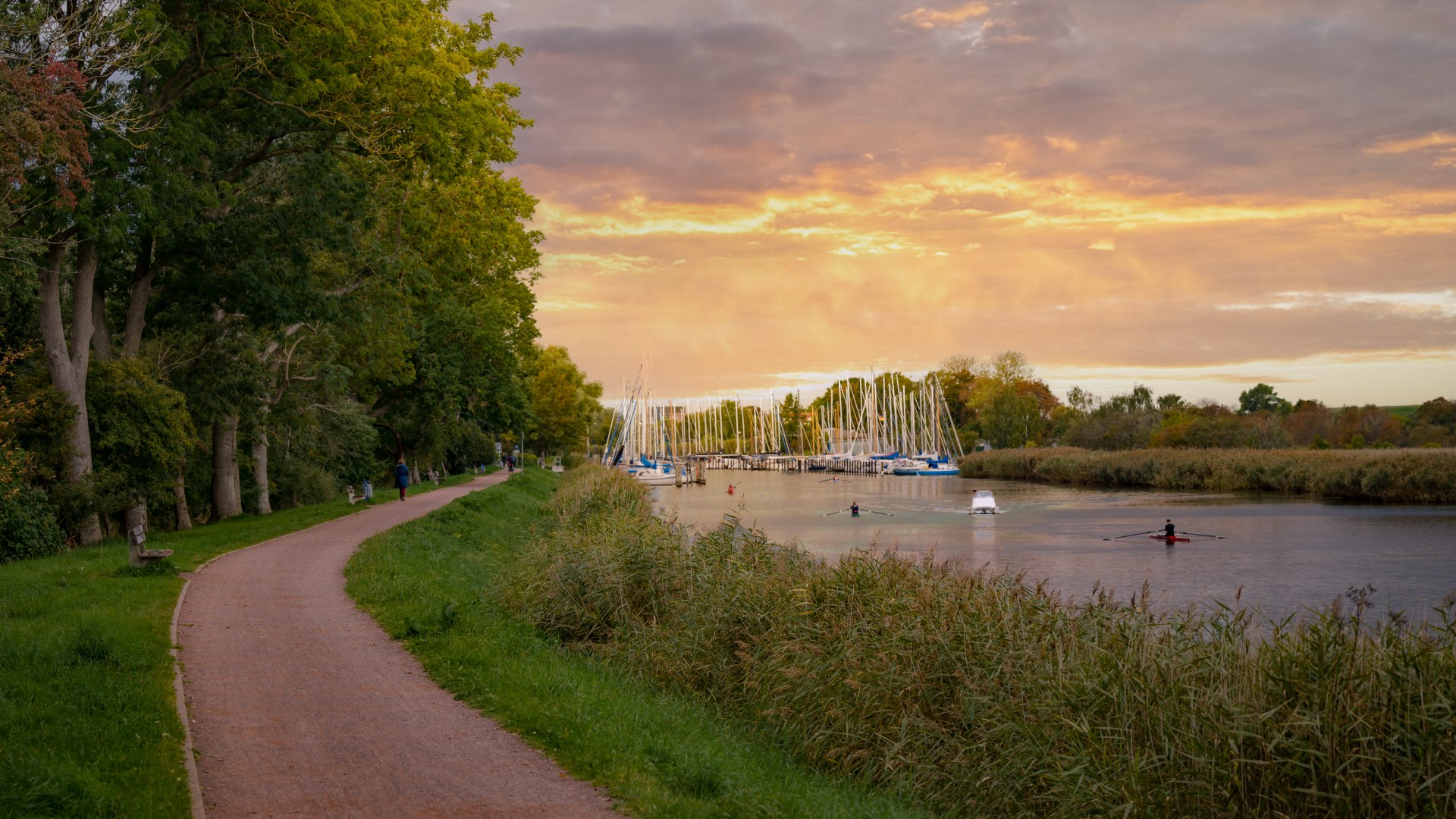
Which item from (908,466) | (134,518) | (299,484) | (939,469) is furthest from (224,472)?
(908,466)

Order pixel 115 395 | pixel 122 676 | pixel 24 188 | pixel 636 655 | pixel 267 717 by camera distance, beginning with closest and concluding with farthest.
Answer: pixel 267 717 < pixel 122 676 < pixel 636 655 < pixel 24 188 < pixel 115 395

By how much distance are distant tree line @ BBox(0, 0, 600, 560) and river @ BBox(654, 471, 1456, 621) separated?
37.8ft

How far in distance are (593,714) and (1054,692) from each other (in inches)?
169

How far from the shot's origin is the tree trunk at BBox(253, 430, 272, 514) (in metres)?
37.1

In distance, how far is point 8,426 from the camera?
2330 centimetres

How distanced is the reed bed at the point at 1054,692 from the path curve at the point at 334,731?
359 centimetres

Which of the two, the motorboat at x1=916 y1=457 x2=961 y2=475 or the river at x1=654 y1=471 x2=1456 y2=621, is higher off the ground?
the motorboat at x1=916 y1=457 x2=961 y2=475

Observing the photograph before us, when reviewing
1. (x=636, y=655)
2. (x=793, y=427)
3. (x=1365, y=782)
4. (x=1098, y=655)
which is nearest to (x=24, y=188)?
(x=636, y=655)

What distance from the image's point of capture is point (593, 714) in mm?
10562

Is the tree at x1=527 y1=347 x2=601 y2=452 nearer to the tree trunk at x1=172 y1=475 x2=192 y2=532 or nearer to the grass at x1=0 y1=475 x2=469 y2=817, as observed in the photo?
the tree trunk at x1=172 y1=475 x2=192 y2=532

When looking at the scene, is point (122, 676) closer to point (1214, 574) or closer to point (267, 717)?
point (267, 717)

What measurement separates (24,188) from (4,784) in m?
14.6

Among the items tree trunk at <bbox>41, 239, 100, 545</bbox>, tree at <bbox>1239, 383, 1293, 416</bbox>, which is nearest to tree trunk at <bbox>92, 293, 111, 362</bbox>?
tree trunk at <bbox>41, 239, 100, 545</bbox>

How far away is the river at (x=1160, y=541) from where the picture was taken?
90.8 ft
